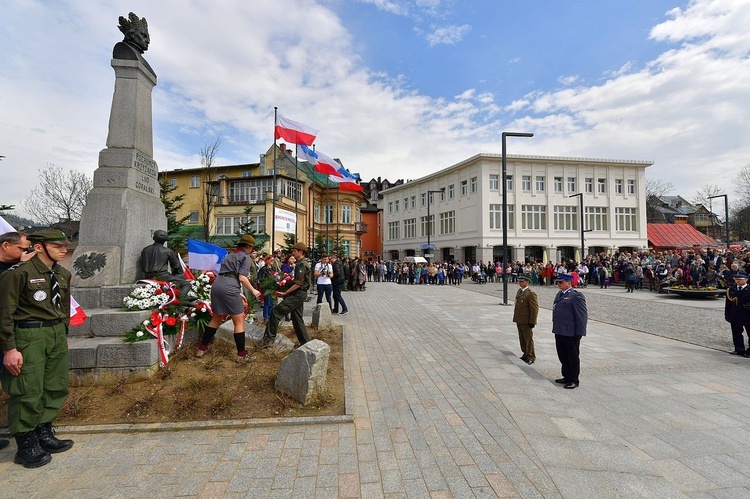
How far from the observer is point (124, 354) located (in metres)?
4.77

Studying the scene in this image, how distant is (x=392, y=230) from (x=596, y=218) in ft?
96.0

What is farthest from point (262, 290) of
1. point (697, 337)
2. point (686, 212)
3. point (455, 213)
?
point (686, 212)

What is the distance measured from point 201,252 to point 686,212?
103 m

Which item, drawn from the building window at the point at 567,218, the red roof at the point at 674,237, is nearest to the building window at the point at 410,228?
the building window at the point at 567,218

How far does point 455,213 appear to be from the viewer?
4850 centimetres

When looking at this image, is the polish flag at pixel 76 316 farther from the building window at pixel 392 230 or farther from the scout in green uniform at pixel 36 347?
the building window at pixel 392 230

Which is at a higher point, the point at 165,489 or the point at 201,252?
the point at 201,252

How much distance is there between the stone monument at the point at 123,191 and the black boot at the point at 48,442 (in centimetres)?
252

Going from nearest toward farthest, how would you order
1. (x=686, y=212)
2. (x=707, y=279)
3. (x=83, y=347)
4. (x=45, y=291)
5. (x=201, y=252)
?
(x=45, y=291)
(x=83, y=347)
(x=201, y=252)
(x=707, y=279)
(x=686, y=212)

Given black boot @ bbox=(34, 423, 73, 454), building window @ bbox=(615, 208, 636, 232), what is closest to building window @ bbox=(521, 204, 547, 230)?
building window @ bbox=(615, 208, 636, 232)

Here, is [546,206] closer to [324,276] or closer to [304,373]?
[324,276]

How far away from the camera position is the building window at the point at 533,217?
145 feet

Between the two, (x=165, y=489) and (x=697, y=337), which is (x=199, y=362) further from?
(x=697, y=337)

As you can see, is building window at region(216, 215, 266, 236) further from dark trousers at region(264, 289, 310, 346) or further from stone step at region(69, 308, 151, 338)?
stone step at region(69, 308, 151, 338)
